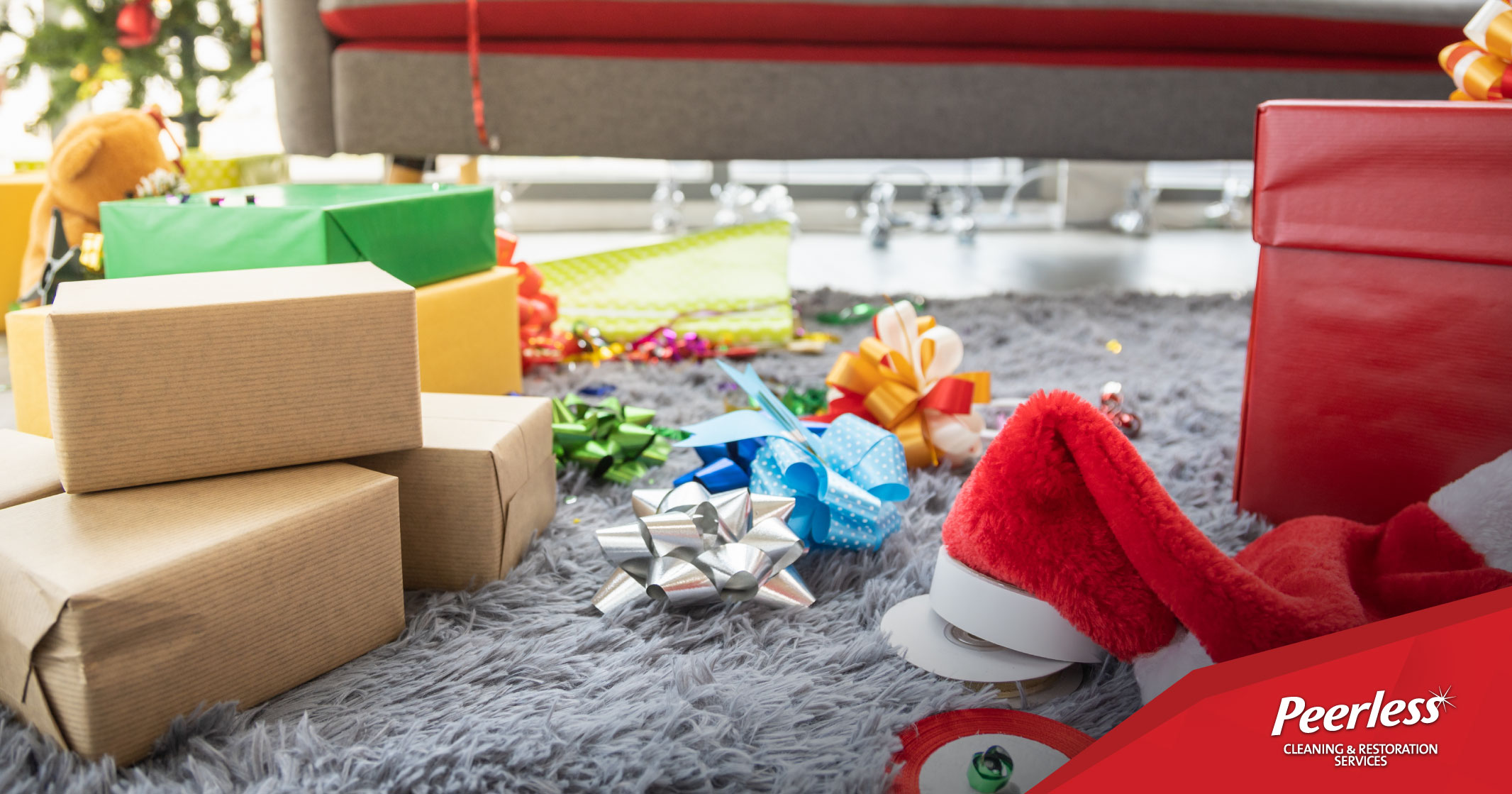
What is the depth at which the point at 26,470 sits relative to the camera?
631 mm

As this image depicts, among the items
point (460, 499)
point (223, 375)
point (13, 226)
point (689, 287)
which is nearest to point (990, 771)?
point (460, 499)

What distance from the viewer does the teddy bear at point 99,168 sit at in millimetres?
1214

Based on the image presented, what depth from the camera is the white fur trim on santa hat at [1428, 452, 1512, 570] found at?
62 cm

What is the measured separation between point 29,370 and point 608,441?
49cm

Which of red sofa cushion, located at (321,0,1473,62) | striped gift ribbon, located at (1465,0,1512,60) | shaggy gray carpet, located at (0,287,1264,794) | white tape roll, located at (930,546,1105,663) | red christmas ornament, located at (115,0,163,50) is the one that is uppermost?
red christmas ornament, located at (115,0,163,50)

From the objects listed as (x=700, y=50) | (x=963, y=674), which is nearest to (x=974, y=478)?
(x=963, y=674)

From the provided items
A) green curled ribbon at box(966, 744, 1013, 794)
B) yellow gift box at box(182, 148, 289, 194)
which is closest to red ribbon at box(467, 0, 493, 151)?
yellow gift box at box(182, 148, 289, 194)

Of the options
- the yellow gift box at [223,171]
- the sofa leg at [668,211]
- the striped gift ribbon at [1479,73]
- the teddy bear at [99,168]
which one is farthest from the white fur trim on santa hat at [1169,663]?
the sofa leg at [668,211]

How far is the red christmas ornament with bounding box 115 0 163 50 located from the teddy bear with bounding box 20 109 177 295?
1.00 metres

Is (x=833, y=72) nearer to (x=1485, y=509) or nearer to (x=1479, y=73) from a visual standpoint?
(x=1479, y=73)

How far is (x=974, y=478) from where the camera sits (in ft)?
2.10

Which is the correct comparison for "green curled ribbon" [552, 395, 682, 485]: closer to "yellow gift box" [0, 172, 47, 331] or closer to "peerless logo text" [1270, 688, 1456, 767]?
"peerless logo text" [1270, 688, 1456, 767]

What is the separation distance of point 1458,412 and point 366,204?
0.94 m

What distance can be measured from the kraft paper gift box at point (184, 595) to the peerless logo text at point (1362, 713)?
1.65 feet
